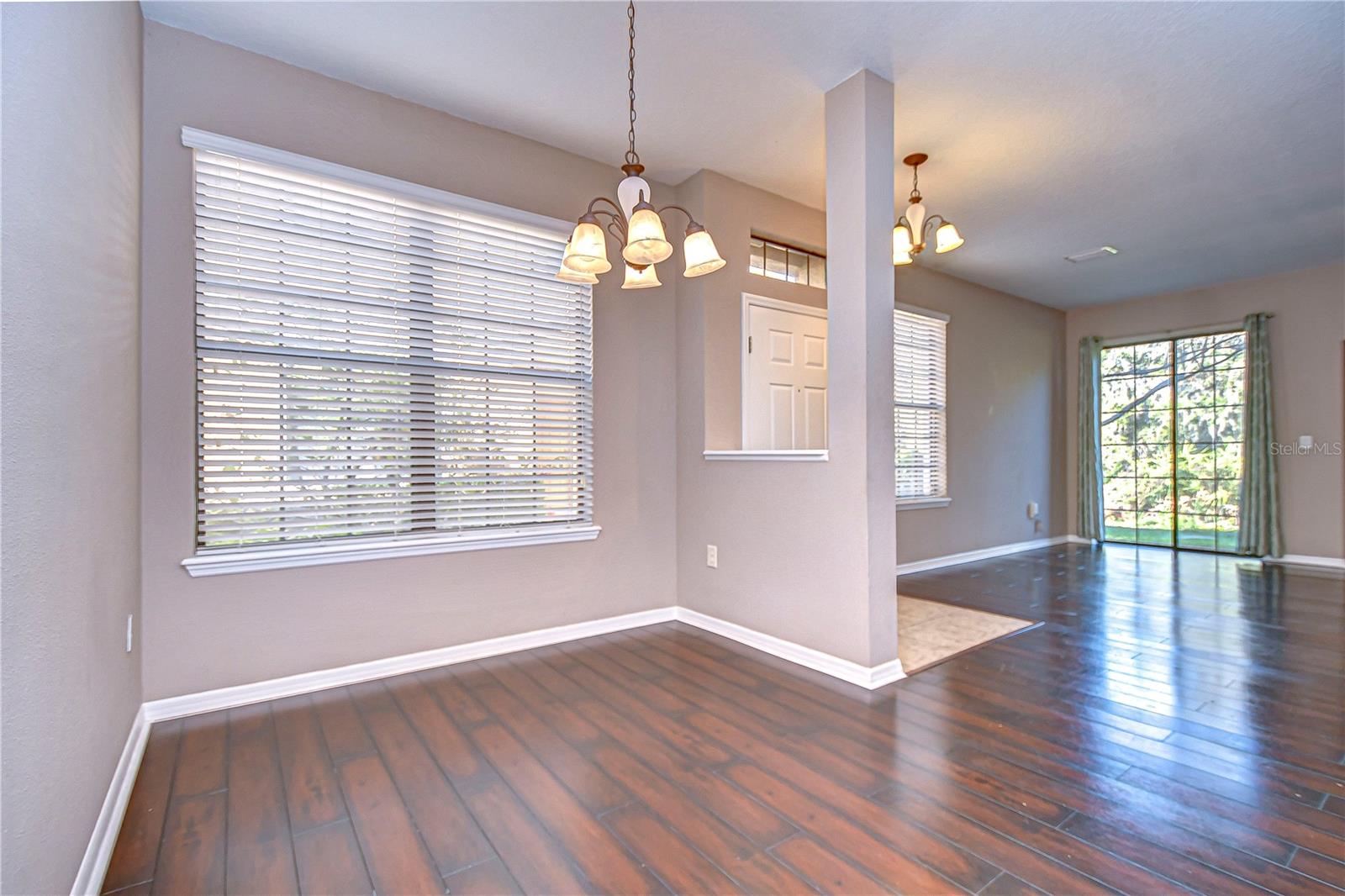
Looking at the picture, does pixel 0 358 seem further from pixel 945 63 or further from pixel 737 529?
pixel 945 63

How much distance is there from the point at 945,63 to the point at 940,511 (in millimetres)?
3983

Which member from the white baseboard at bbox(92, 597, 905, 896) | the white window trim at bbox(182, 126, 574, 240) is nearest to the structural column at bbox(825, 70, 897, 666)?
the white baseboard at bbox(92, 597, 905, 896)

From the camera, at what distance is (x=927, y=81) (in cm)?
288

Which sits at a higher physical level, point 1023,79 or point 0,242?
point 1023,79

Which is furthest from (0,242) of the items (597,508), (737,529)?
(737,529)

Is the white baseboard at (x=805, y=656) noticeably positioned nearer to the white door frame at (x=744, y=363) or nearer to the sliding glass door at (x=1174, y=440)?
the white door frame at (x=744, y=363)

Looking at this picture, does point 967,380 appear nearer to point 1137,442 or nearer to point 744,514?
point 1137,442

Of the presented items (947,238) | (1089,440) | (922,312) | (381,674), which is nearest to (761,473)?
(947,238)

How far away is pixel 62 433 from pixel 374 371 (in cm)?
146

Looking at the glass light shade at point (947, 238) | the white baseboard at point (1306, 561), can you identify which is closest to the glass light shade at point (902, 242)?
the glass light shade at point (947, 238)

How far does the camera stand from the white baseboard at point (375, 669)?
242 cm

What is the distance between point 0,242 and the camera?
1.11 metres

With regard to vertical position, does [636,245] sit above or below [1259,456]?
above

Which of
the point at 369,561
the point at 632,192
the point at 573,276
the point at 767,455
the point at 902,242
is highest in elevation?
the point at 902,242
